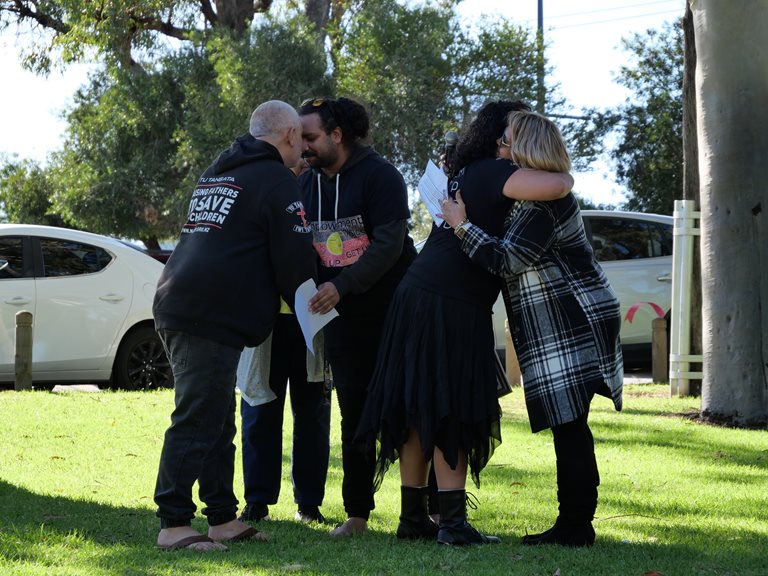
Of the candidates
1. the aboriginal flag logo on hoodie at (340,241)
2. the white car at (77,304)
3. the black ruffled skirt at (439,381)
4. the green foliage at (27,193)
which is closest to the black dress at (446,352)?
the black ruffled skirt at (439,381)

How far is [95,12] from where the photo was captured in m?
25.5

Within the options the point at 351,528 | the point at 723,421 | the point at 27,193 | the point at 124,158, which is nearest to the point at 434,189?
the point at 351,528

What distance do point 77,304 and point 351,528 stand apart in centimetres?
680

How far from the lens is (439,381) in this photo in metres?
4.77

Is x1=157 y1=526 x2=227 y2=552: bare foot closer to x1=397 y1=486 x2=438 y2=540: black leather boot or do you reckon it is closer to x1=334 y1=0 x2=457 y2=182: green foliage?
x1=397 y1=486 x2=438 y2=540: black leather boot

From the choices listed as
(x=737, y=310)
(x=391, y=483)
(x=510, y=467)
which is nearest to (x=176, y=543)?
(x=391, y=483)

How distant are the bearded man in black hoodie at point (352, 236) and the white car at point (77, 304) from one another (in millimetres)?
6467

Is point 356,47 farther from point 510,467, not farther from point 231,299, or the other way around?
point 231,299

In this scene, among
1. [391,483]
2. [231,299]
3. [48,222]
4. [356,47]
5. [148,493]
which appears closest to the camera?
[231,299]

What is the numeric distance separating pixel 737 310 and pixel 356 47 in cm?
2004

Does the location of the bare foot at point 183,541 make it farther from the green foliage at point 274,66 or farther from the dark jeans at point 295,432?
the green foliage at point 274,66

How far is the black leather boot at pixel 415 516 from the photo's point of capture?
196 inches

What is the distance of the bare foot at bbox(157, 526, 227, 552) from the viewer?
468 cm

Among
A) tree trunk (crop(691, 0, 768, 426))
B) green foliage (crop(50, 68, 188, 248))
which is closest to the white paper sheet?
tree trunk (crop(691, 0, 768, 426))
